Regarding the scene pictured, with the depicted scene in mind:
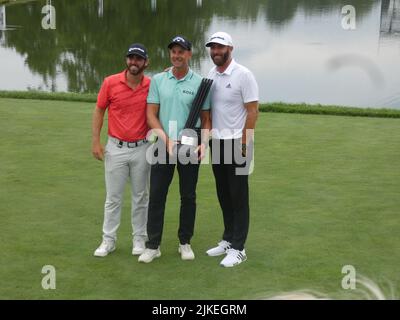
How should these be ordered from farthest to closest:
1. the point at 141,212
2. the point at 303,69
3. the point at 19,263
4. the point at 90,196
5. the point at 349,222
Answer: the point at 303,69, the point at 90,196, the point at 349,222, the point at 141,212, the point at 19,263

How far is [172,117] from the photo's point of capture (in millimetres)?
4109

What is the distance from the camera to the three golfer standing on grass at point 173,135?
160 inches

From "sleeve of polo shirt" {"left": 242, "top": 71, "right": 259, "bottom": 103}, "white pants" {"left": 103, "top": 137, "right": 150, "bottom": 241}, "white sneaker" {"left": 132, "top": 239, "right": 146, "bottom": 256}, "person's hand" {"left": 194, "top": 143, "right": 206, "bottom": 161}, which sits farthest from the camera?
"white sneaker" {"left": 132, "top": 239, "right": 146, "bottom": 256}

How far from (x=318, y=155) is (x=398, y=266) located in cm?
294

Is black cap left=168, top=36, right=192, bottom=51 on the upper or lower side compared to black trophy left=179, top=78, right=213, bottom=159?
upper

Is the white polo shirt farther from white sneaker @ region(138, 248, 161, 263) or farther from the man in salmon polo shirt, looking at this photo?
white sneaker @ region(138, 248, 161, 263)

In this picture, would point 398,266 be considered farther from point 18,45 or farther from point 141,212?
point 18,45

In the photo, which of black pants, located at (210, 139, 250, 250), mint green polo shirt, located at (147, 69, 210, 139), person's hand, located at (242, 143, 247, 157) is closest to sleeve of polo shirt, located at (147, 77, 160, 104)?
mint green polo shirt, located at (147, 69, 210, 139)

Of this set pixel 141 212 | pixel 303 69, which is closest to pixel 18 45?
pixel 303 69

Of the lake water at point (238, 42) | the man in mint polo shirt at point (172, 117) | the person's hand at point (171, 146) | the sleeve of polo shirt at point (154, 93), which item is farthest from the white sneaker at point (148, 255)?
the lake water at point (238, 42)

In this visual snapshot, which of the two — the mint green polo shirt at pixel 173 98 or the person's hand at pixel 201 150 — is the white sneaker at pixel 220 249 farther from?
the mint green polo shirt at pixel 173 98

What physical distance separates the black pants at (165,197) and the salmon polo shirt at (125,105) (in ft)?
0.87

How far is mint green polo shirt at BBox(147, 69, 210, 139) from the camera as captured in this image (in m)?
4.07

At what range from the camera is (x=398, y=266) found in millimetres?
4117
